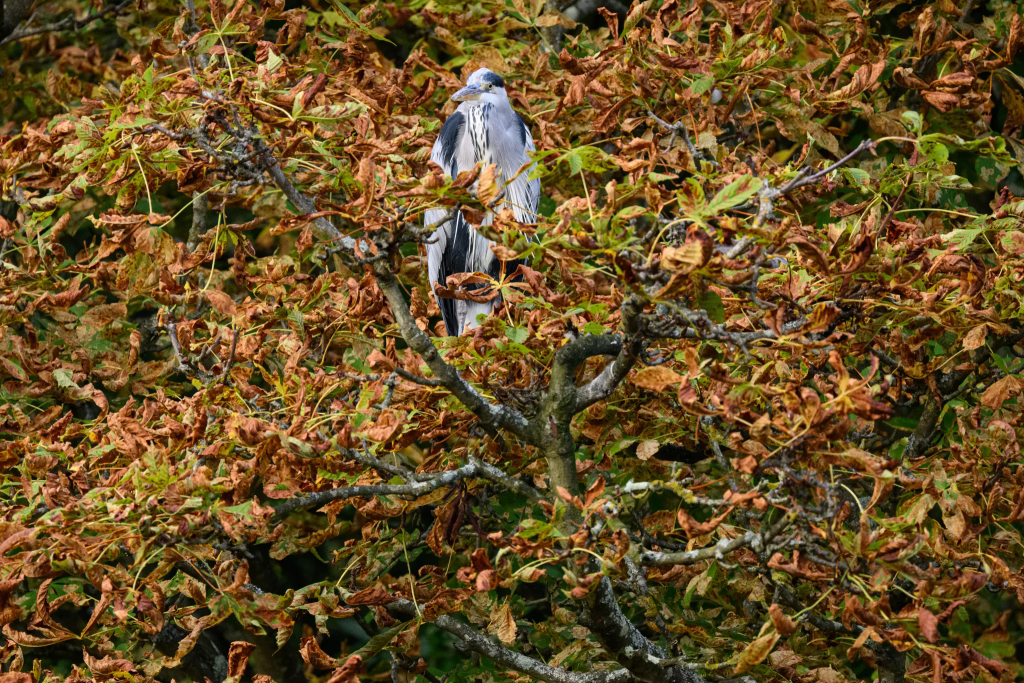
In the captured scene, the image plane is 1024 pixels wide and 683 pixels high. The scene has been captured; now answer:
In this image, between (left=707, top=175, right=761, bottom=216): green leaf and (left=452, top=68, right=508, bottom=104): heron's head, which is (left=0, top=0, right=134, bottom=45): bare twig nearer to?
(left=452, top=68, right=508, bottom=104): heron's head

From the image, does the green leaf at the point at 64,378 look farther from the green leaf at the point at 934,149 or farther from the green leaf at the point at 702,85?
the green leaf at the point at 934,149

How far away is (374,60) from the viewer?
8.59 ft

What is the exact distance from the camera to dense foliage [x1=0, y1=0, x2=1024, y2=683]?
4.26 ft

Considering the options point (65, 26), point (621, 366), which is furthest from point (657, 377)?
point (65, 26)

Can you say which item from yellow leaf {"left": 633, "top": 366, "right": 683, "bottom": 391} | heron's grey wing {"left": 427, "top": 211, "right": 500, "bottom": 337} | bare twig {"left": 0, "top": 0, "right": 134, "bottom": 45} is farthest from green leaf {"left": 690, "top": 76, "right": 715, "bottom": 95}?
bare twig {"left": 0, "top": 0, "right": 134, "bottom": 45}

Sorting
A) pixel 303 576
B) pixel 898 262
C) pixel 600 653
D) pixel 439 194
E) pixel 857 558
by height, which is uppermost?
pixel 439 194

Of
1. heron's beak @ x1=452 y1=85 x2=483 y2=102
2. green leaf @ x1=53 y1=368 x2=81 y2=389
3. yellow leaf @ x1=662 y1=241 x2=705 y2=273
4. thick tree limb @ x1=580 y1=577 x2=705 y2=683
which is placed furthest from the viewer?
heron's beak @ x1=452 y1=85 x2=483 y2=102

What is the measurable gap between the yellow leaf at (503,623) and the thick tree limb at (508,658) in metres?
0.19

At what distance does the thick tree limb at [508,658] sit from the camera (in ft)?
5.90

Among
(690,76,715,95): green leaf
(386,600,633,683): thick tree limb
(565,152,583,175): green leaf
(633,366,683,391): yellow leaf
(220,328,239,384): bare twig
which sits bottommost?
(386,600,633,683): thick tree limb

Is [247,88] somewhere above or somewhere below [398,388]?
above

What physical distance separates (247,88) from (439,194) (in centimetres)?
41

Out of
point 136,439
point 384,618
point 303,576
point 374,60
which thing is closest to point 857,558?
point 384,618

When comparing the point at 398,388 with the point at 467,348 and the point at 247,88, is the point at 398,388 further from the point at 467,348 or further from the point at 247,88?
the point at 247,88
